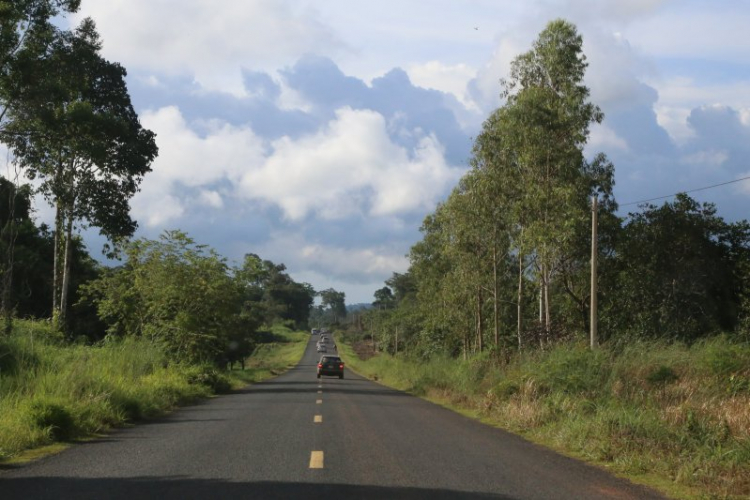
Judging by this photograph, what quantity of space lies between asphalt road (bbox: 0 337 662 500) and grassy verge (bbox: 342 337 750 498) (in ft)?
2.76

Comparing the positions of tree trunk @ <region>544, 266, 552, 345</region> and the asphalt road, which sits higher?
tree trunk @ <region>544, 266, 552, 345</region>

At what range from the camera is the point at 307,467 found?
10.8m

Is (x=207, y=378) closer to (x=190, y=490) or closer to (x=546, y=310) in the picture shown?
(x=546, y=310)

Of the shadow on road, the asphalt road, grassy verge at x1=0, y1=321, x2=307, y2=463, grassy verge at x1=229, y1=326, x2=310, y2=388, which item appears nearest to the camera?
the shadow on road

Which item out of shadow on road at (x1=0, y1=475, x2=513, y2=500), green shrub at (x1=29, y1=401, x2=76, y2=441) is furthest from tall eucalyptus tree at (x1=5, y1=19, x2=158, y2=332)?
shadow on road at (x1=0, y1=475, x2=513, y2=500)

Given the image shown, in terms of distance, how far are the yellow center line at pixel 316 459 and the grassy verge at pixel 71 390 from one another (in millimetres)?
4327

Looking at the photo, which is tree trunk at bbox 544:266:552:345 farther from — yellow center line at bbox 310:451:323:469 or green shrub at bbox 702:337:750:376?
yellow center line at bbox 310:451:323:469

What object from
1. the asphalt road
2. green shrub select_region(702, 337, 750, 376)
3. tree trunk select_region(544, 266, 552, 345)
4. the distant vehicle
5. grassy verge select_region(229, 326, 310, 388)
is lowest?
grassy verge select_region(229, 326, 310, 388)

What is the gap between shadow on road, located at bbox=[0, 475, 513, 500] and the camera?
8672mm

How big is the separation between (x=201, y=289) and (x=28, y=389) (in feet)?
70.9

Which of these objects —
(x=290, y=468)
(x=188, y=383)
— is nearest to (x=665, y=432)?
(x=290, y=468)

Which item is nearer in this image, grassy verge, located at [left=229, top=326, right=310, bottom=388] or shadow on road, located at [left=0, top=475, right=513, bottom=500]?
shadow on road, located at [left=0, top=475, right=513, bottom=500]

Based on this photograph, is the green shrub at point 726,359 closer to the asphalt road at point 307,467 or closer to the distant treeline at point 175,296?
the asphalt road at point 307,467

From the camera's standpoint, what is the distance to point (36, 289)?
51375 mm
